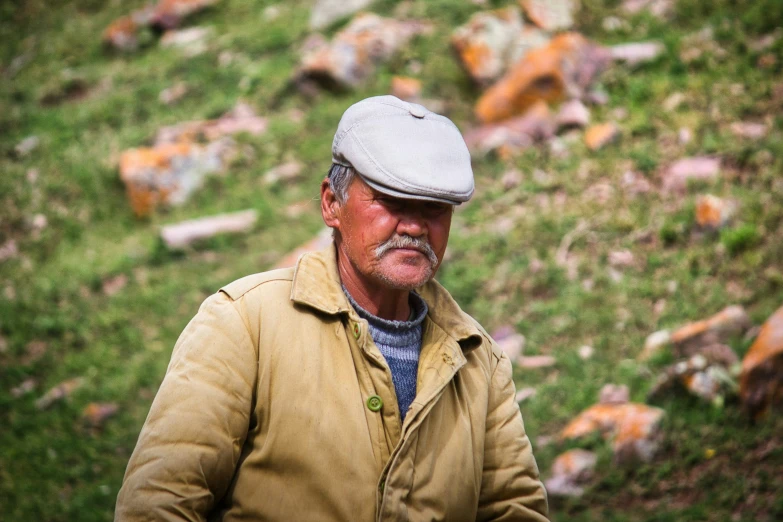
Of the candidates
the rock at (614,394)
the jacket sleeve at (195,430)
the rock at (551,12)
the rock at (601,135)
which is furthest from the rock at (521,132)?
the jacket sleeve at (195,430)

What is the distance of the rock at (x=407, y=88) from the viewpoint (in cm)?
889

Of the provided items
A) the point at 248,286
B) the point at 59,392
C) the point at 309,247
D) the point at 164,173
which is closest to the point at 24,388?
the point at 59,392

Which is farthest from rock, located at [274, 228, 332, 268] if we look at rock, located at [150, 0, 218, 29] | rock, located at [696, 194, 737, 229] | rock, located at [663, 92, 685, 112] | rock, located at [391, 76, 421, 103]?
rock, located at [150, 0, 218, 29]

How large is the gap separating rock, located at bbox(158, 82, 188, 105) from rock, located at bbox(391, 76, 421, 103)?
2972mm

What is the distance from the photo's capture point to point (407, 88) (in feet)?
29.4

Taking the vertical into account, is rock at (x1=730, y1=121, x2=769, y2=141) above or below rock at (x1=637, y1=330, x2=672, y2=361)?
above

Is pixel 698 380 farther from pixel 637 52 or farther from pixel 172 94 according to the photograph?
pixel 172 94

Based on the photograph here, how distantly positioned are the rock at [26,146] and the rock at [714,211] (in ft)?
25.2

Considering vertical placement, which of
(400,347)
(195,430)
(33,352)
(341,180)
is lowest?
(33,352)

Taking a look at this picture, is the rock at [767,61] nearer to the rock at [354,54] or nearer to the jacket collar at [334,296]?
the rock at [354,54]

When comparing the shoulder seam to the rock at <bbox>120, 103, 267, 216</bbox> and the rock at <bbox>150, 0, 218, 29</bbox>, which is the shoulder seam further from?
the rock at <bbox>150, 0, 218, 29</bbox>

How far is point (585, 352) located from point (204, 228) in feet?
Answer: 13.5

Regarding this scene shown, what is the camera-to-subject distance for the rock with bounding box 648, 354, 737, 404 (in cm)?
462

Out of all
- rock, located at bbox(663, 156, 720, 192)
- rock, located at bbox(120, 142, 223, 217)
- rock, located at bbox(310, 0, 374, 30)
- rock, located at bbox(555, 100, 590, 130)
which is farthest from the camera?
rock, located at bbox(310, 0, 374, 30)
